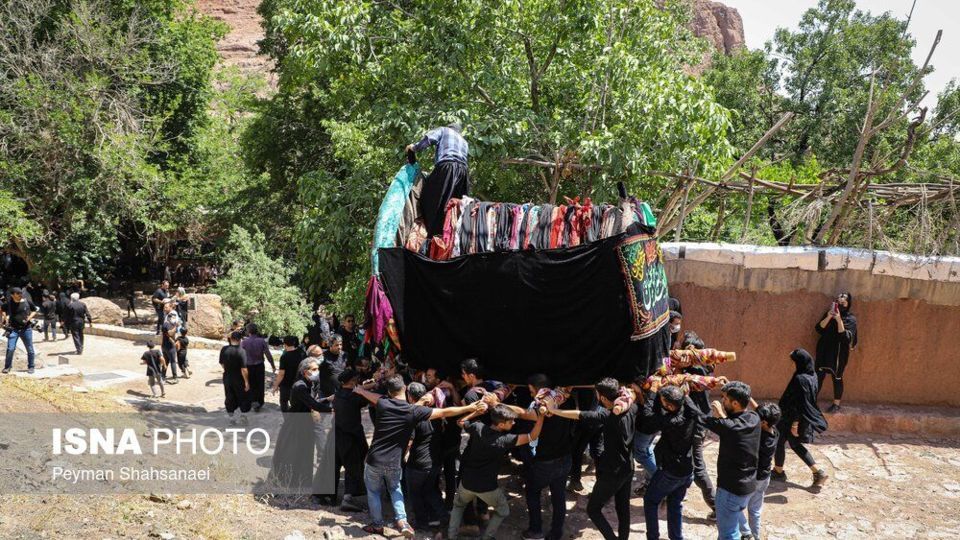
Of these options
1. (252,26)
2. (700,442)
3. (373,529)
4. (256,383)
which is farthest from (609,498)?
(252,26)

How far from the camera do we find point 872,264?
875cm

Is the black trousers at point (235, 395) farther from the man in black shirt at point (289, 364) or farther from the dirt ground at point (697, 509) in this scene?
the dirt ground at point (697, 509)

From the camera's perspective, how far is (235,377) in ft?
32.4

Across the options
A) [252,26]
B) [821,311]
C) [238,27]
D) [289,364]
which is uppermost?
[252,26]

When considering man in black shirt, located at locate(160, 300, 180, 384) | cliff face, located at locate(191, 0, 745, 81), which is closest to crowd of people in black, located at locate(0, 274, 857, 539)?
man in black shirt, located at locate(160, 300, 180, 384)

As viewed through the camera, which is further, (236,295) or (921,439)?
(236,295)

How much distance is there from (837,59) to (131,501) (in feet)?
85.2

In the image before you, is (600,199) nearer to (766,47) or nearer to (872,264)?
(872,264)

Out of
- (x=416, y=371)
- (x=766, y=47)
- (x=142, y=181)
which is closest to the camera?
(x=416, y=371)

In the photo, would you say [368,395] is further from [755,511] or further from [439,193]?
[755,511]

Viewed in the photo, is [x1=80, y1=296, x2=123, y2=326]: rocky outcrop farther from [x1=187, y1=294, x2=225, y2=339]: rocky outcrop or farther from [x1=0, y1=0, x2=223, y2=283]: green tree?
[x1=187, y1=294, x2=225, y2=339]: rocky outcrop

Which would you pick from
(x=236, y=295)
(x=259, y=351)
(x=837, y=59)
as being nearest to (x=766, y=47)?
(x=837, y=59)

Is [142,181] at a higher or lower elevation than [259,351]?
higher

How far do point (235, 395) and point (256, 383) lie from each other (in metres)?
0.33
